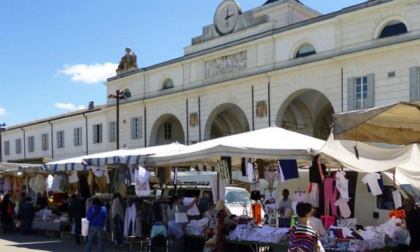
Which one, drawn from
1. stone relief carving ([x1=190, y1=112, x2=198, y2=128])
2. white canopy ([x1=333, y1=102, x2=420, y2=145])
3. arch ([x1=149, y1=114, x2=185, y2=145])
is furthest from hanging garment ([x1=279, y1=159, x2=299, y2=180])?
arch ([x1=149, y1=114, x2=185, y2=145])

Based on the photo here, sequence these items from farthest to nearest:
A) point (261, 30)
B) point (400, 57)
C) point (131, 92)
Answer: point (131, 92) → point (261, 30) → point (400, 57)

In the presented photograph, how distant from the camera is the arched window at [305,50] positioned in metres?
28.1

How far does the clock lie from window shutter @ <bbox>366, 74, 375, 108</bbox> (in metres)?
10.3

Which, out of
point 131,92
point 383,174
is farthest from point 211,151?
point 131,92

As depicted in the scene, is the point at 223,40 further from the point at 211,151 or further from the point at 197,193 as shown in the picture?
the point at 211,151

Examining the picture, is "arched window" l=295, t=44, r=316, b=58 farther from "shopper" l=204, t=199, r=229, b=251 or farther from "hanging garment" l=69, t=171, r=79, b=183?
"shopper" l=204, t=199, r=229, b=251

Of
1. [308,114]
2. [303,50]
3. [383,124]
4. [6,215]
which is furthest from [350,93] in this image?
[6,215]

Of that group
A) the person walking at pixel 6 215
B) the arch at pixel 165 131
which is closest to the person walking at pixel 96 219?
the person walking at pixel 6 215

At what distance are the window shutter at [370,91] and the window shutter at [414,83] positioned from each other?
1.99 metres

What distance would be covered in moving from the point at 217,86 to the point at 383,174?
1976cm

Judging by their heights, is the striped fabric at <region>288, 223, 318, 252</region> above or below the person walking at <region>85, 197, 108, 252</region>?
above

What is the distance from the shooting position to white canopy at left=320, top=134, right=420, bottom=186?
10.8 meters

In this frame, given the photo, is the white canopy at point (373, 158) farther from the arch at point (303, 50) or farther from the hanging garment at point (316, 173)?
the arch at point (303, 50)

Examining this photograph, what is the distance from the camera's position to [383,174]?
1380 cm
